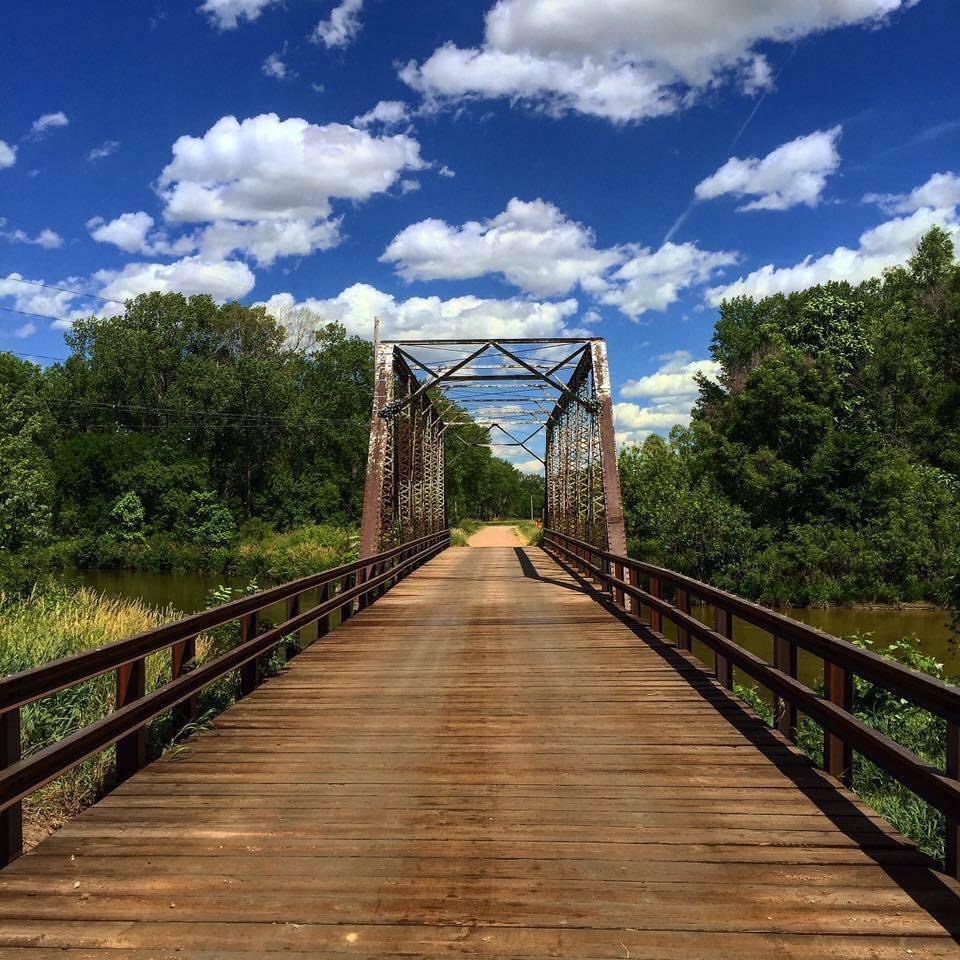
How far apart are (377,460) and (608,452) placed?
4.71m

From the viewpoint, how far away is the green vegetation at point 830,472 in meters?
30.7

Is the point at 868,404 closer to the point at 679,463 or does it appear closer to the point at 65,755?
the point at 679,463

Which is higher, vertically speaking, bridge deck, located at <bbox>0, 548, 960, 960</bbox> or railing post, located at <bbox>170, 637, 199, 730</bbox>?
railing post, located at <bbox>170, 637, 199, 730</bbox>

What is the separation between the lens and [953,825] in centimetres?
340

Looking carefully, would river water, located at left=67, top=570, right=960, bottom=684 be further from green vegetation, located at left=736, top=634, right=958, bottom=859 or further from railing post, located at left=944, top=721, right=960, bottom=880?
railing post, located at left=944, top=721, right=960, bottom=880

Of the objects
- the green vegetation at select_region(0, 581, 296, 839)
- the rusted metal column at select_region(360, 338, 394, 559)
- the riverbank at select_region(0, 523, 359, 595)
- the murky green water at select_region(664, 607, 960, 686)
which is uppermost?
the rusted metal column at select_region(360, 338, 394, 559)

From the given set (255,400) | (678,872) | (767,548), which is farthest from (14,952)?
(255,400)

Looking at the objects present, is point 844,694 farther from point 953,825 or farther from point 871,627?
point 871,627

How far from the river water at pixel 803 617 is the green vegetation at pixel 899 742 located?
1954 mm

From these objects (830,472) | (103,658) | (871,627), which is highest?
(830,472)

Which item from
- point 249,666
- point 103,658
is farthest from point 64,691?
point 103,658

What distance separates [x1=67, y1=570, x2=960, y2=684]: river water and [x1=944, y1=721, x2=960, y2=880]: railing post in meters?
9.33

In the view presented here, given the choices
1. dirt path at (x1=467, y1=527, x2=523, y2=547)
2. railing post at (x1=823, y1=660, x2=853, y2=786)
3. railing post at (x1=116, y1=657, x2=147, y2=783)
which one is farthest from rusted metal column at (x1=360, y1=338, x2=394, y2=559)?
dirt path at (x1=467, y1=527, x2=523, y2=547)

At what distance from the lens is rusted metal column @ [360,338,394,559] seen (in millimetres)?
15939
